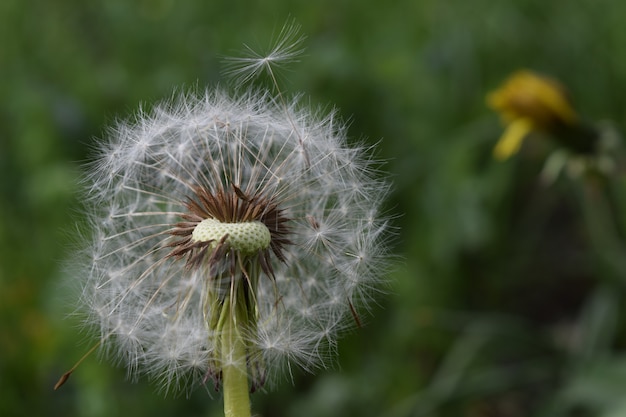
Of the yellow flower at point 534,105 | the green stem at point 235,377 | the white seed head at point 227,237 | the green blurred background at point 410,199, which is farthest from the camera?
the green blurred background at point 410,199

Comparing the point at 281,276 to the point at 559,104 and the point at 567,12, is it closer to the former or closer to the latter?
the point at 559,104

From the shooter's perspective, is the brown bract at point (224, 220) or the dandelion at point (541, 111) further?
the dandelion at point (541, 111)

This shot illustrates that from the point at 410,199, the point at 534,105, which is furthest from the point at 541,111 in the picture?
the point at 410,199

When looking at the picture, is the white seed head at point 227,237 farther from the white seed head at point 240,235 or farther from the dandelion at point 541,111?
the dandelion at point 541,111

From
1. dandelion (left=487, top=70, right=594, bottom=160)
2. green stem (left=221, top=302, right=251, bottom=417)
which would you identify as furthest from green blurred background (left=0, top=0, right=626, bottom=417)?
green stem (left=221, top=302, right=251, bottom=417)

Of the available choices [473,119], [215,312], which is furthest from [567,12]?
[215,312]

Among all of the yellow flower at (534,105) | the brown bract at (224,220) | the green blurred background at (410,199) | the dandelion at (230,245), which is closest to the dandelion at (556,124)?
the yellow flower at (534,105)

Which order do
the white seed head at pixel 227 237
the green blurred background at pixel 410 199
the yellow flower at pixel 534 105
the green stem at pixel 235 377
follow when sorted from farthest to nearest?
the green blurred background at pixel 410 199 < the yellow flower at pixel 534 105 < the white seed head at pixel 227 237 < the green stem at pixel 235 377
